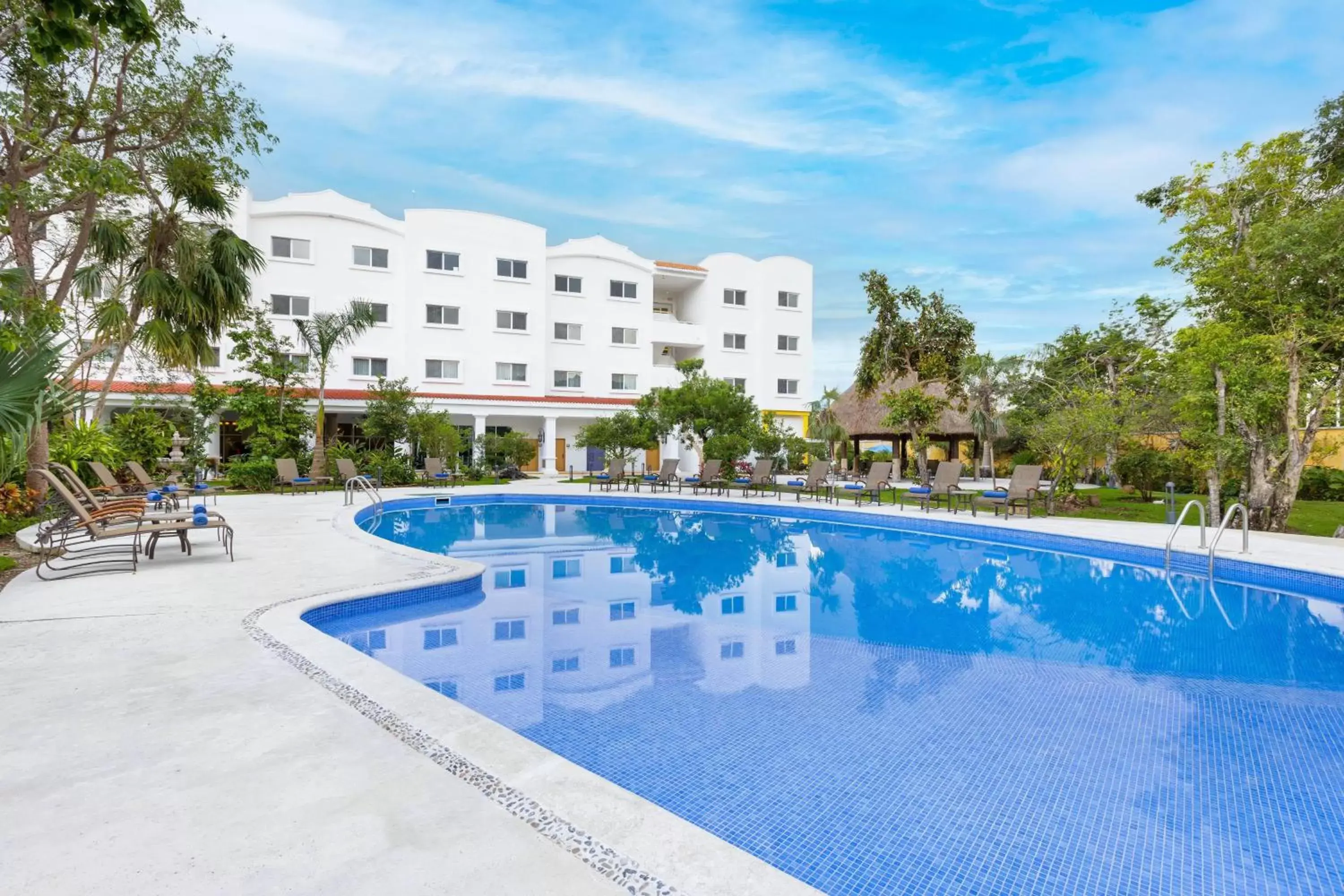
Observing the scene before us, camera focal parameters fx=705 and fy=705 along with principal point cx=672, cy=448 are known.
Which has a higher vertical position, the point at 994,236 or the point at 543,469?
the point at 994,236

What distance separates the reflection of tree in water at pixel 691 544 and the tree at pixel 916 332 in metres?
11.3

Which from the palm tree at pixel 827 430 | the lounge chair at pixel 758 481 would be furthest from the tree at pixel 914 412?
the palm tree at pixel 827 430

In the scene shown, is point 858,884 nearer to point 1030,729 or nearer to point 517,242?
point 1030,729

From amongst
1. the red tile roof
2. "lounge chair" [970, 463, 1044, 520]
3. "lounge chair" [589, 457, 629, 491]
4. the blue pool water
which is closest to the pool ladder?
the blue pool water

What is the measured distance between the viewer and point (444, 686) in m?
5.42

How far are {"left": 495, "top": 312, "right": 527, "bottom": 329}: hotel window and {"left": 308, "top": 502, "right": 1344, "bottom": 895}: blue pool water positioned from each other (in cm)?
2361

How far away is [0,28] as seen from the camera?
8.52 m

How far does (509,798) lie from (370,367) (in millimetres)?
30155

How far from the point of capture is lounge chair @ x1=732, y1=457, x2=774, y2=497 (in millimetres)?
21125

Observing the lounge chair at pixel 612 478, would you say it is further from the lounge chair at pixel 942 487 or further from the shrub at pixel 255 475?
the shrub at pixel 255 475

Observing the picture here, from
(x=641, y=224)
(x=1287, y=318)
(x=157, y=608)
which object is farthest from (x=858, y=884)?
(x=641, y=224)

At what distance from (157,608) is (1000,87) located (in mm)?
26943

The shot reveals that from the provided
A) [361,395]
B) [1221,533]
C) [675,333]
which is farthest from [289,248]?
[1221,533]

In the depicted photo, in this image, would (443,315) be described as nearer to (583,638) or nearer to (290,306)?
(290,306)
